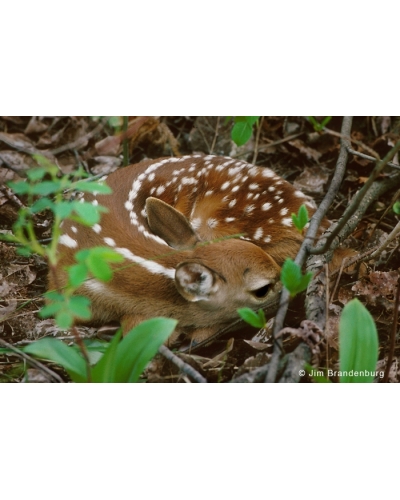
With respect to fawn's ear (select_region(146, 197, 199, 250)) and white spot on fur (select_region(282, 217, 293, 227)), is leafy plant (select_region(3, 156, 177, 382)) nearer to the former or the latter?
fawn's ear (select_region(146, 197, 199, 250))

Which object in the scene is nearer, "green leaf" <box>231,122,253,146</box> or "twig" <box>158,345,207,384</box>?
"twig" <box>158,345,207,384</box>

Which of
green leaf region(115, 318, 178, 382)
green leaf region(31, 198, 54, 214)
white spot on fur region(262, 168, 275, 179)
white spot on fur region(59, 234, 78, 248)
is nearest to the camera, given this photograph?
green leaf region(31, 198, 54, 214)

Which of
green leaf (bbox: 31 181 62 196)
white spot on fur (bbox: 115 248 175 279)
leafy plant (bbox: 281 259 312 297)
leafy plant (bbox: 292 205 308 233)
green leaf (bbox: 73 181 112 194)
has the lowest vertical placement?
white spot on fur (bbox: 115 248 175 279)

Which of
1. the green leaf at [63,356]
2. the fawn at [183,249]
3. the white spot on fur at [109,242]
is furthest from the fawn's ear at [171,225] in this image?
the green leaf at [63,356]

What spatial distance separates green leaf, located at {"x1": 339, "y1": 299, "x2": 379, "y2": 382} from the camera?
77.6 inches

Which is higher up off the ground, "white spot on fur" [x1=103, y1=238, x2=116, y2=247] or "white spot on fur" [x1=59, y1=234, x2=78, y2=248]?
"white spot on fur" [x1=59, y1=234, x2=78, y2=248]

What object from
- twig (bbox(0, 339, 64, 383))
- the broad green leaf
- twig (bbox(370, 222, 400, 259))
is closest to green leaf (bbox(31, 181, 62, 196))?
the broad green leaf

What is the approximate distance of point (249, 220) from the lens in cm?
229

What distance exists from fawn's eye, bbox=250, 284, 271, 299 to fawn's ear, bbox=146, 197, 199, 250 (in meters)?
0.26

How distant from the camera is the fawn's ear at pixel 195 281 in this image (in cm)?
211

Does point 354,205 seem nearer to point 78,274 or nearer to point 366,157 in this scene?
point 366,157

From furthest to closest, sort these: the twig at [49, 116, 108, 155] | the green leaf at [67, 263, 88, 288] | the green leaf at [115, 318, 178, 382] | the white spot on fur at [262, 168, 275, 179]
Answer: the white spot on fur at [262, 168, 275, 179]
the twig at [49, 116, 108, 155]
the green leaf at [115, 318, 178, 382]
the green leaf at [67, 263, 88, 288]

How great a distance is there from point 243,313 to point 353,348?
0.35 metres
